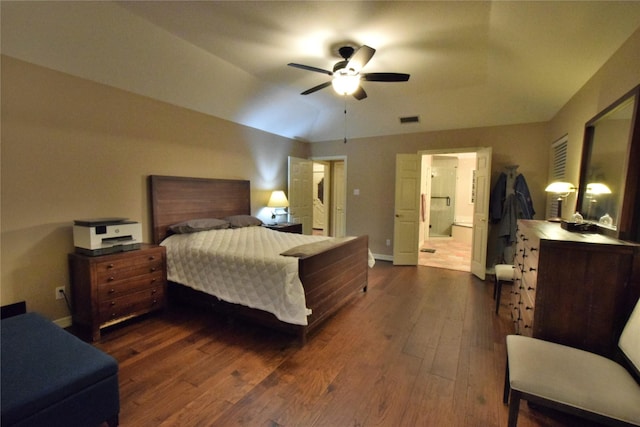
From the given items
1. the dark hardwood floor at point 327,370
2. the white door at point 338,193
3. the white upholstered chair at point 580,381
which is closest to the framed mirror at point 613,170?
the white upholstered chair at point 580,381

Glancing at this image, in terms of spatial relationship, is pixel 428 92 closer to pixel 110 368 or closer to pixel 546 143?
pixel 546 143

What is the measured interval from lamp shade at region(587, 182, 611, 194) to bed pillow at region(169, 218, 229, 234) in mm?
3921

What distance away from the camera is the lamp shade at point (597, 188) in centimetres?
222

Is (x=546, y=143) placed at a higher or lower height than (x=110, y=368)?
higher

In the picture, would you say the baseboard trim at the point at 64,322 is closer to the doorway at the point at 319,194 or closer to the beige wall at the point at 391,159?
the doorway at the point at 319,194

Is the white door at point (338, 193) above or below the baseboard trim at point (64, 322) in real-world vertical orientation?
above

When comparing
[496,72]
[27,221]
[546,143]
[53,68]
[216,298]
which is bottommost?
[216,298]

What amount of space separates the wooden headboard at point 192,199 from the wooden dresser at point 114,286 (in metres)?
0.64

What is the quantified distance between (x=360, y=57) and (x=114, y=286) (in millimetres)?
3042

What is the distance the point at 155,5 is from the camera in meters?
2.36

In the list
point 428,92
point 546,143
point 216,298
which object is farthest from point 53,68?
point 546,143

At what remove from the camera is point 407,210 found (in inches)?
205

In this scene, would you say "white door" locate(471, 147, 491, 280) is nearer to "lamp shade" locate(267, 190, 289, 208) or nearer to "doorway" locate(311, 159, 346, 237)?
"lamp shade" locate(267, 190, 289, 208)

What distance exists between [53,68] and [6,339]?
2300 millimetres
